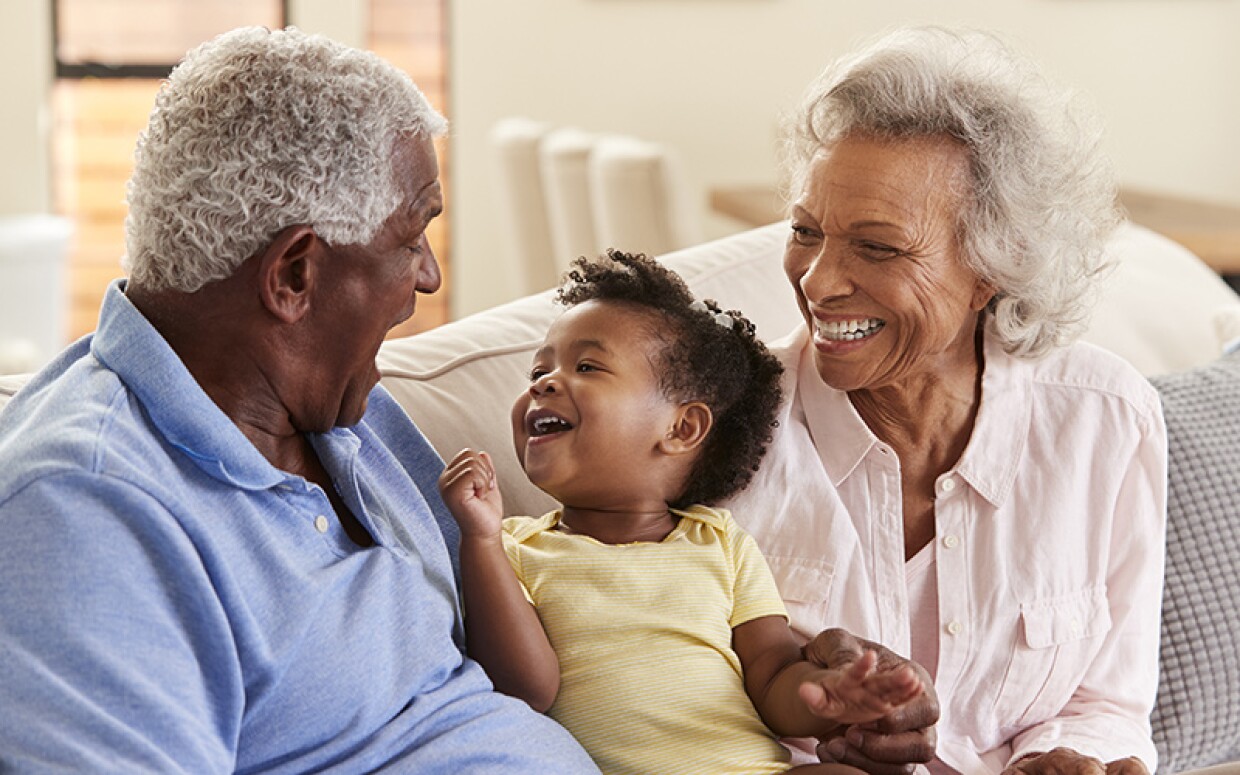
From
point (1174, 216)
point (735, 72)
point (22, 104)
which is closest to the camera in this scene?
point (1174, 216)

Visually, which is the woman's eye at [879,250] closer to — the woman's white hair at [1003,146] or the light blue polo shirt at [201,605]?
the woman's white hair at [1003,146]

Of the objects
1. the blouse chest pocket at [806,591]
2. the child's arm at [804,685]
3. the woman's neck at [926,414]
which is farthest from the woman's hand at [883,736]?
the woman's neck at [926,414]

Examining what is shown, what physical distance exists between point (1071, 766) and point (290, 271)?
0.98 metres

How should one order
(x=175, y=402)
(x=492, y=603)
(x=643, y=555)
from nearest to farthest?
(x=175, y=402) → (x=492, y=603) → (x=643, y=555)

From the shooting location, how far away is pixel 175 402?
4.02 ft

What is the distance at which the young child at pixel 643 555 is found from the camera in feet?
4.88

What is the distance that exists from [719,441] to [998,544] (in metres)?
0.35

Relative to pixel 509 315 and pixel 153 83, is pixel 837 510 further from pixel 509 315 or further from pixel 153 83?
pixel 153 83

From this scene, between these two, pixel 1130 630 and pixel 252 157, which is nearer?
pixel 252 157

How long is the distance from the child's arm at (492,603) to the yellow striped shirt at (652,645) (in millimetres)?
50

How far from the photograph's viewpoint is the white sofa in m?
1.75

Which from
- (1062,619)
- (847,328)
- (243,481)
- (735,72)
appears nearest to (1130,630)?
(1062,619)

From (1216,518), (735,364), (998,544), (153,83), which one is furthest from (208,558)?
(153,83)

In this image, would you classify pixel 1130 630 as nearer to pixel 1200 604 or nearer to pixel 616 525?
pixel 1200 604
